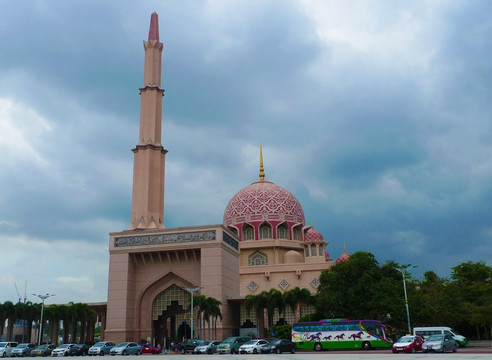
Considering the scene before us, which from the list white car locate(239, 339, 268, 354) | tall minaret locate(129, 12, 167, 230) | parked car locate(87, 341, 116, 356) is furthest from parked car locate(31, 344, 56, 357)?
white car locate(239, 339, 268, 354)

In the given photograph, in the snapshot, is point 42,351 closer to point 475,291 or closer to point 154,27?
point 154,27

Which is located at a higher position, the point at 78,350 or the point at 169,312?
the point at 169,312

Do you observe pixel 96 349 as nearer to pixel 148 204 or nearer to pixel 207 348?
pixel 207 348

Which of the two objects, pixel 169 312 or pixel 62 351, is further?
pixel 169 312

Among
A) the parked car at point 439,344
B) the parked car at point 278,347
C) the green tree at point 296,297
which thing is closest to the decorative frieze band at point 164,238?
the green tree at point 296,297

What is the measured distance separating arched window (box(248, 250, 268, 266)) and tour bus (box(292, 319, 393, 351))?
2483 centimetres

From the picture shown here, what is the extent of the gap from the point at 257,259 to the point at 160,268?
57.8 feet

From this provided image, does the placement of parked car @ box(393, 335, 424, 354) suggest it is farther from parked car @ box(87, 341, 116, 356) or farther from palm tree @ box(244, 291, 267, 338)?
parked car @ box(87, 341, 116, 356)

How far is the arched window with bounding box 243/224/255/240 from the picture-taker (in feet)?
194

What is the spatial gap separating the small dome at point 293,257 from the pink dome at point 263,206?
15.6ft

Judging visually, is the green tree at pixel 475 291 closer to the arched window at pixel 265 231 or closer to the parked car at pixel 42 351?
the arched window at pixel 265 231

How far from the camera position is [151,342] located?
40.3 meters

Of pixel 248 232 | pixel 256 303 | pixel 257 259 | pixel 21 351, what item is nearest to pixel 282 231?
pixel 248 232

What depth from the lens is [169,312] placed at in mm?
43562
